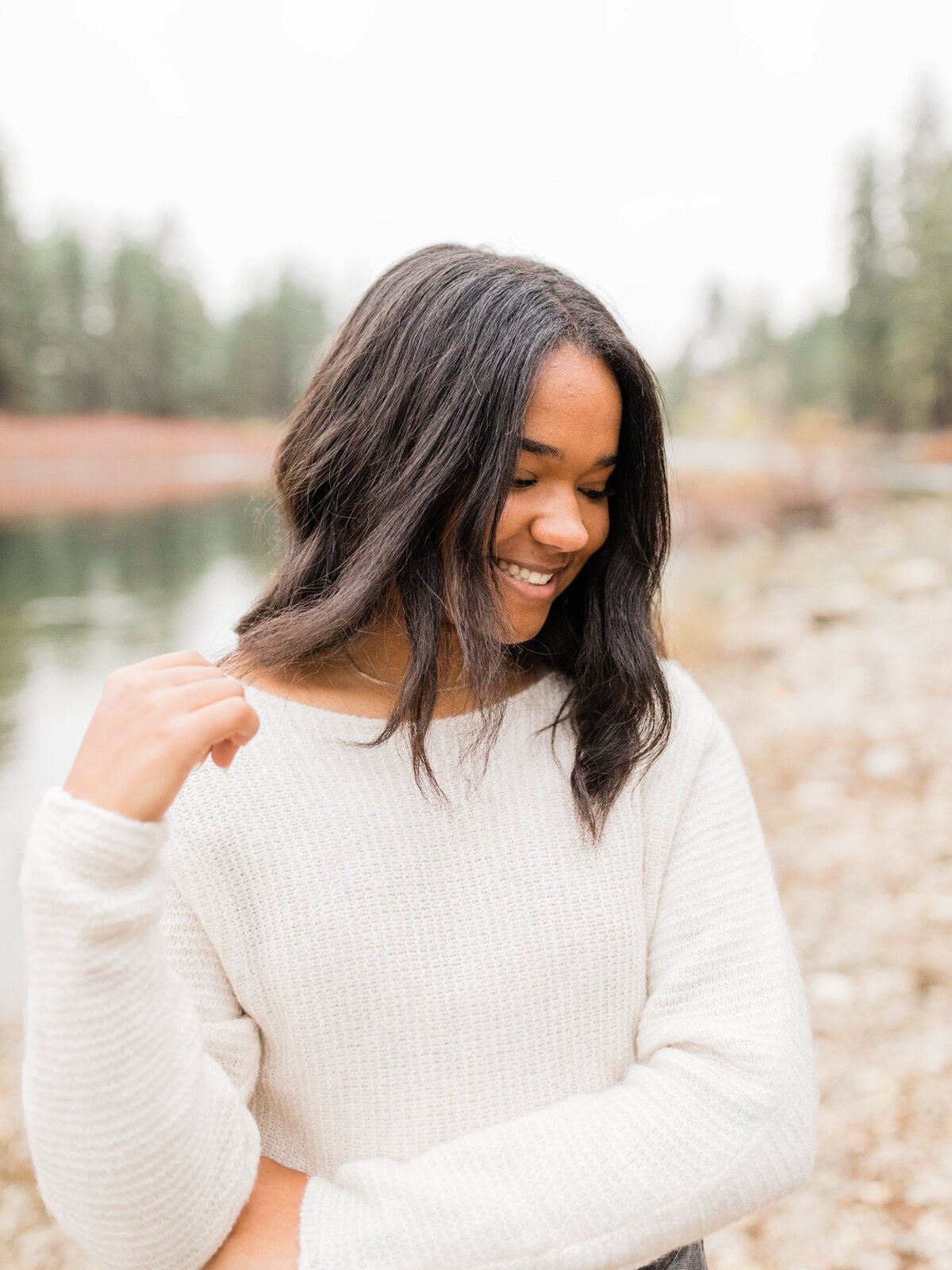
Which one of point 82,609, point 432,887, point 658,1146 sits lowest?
point 82,609

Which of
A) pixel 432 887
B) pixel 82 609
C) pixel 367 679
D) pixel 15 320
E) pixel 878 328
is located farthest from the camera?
pixel 878 328

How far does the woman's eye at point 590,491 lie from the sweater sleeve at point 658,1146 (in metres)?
0.37

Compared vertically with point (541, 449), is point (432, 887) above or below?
below

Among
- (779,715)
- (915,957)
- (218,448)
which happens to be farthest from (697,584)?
(915,957)

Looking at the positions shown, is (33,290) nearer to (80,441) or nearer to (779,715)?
(80,441)

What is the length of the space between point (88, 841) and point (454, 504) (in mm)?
463

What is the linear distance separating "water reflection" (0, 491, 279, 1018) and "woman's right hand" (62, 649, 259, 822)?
10.7 feet

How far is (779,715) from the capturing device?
4500 mm

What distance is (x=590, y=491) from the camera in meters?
1.06

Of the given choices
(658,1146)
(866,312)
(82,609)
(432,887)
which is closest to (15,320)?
(82,609)

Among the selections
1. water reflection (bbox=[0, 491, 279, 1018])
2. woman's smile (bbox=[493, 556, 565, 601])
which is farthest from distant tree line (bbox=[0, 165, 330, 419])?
woman's smile (bbox=[493, 556, 565, 601])

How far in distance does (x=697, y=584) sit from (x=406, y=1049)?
6.82 meters

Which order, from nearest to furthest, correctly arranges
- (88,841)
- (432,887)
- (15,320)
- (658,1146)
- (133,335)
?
(88,841), (658,1146), (432,887), (15,320), (133,335)

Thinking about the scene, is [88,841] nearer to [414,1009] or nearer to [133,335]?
[414,1009]
